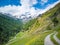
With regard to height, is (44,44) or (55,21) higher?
(55,21)

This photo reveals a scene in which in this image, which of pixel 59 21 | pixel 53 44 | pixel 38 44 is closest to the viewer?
pixel 53 44

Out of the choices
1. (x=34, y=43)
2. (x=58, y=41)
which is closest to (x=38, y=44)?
(x=34, y=43)

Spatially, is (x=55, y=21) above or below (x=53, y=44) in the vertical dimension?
above

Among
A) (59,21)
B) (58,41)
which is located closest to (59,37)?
(58,41)

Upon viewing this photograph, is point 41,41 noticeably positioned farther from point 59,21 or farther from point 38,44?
point 59,21

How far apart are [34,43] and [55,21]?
5961 centimetres

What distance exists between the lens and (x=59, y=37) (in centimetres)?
6975

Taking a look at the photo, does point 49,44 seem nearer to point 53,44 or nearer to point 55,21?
point 53,44

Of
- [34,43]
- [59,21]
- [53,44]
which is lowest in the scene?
[53,44]

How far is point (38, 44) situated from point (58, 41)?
663 cm

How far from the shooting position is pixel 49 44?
211 ft

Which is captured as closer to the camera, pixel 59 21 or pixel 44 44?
pixel 44 44

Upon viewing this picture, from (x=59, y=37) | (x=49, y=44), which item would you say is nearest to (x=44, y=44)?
(x=49, y=44)

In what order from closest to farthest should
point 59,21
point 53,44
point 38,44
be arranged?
point 53,44 → point 38,44 → point 59,21
